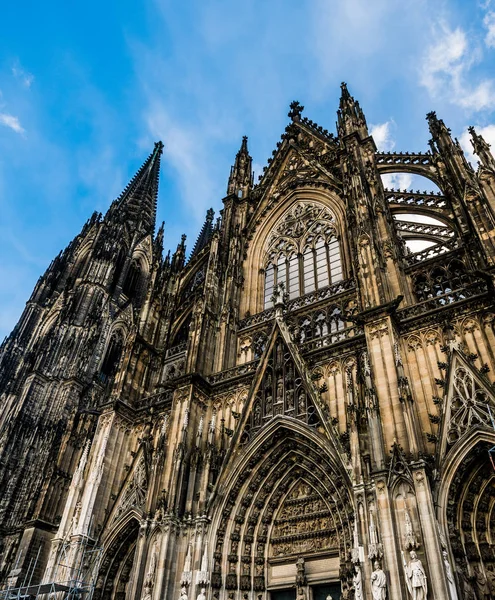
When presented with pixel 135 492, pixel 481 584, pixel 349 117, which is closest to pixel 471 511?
pixel 481 584

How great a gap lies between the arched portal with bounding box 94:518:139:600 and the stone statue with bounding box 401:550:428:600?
25.7 feet

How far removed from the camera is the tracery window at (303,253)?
17219 mm

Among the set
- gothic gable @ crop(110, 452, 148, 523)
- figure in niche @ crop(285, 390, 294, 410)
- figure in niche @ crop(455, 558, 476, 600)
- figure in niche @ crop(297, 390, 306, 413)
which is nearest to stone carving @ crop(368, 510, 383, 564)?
figure in niche @ crop(455, 558, 476, 600)

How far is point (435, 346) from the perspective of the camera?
1158cm

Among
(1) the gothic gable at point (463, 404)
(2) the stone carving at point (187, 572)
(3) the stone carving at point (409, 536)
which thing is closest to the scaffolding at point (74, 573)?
(2) the stone carving at point (187, 572)

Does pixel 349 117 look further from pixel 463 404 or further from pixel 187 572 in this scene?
pixel 187 572

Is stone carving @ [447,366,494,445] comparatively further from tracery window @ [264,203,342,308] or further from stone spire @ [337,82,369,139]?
stone spire @ [337,82,369,139]

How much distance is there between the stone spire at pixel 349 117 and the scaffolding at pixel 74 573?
51.9ft

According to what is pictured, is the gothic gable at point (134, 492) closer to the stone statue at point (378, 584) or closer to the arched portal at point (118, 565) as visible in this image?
the arched portal at point (118, 565)

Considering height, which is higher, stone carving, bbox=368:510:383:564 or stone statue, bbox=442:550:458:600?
stone carving, bbox=368:510:383:564

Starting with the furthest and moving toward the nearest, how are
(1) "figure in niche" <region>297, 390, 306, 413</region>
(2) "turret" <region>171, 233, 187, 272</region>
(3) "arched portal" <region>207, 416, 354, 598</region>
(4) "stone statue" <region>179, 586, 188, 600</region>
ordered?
(2) "turret" <region>171, 233, 187, 272</region> < (1) "figure in niche" <region>297, 390, 306, 413</region> < (3) "arched portal" <region>207, 416, 354, 598</region> < (4) "stone statue" <region>179, 586, 188, 600</region>

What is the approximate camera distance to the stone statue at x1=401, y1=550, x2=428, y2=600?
8.27m

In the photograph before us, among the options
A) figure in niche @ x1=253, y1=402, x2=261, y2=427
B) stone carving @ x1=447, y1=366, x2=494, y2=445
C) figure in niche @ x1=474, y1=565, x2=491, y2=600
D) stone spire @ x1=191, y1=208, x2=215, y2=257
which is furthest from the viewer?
stone spire @ x1=191, y1=208, x2=215, y2=257

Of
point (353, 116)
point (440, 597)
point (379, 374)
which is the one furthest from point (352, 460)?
point (353, 116)
